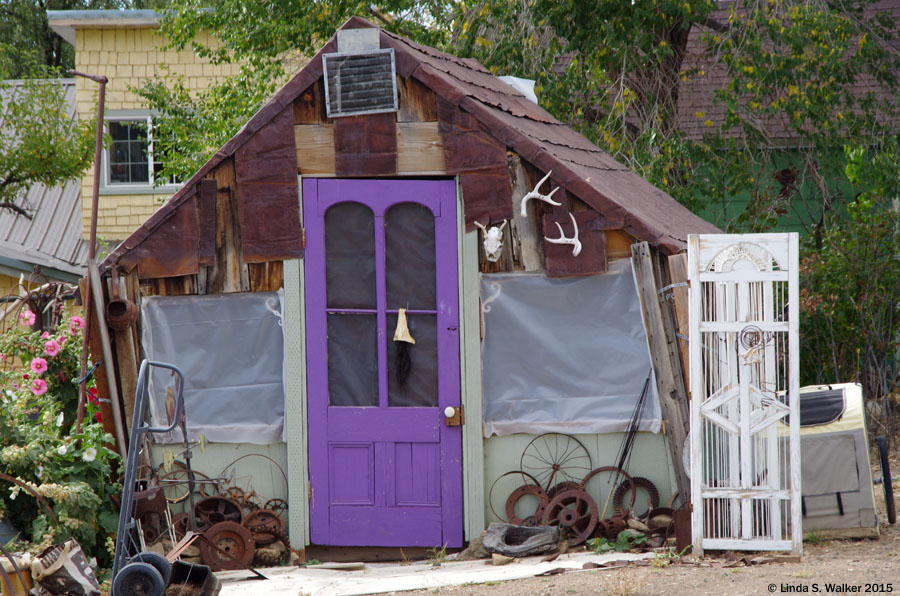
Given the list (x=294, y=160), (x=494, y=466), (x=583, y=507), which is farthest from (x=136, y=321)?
(x=583, y=507)

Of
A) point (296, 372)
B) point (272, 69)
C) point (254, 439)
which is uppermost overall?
point (272, 69)

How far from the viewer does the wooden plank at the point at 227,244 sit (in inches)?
257

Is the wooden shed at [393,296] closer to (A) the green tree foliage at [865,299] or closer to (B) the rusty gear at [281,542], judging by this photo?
(B) the rusty gear at [281,542]

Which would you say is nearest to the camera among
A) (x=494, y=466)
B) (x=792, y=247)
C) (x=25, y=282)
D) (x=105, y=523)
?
(x=792, y=247)

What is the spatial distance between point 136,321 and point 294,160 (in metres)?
1.56

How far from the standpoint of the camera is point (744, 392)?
18.3 feet

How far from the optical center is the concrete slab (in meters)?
5.53

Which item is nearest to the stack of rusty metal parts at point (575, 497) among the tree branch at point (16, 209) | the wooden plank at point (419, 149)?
the wooden plank at point (419, 149)

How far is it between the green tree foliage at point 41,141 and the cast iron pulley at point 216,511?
9.27 meters

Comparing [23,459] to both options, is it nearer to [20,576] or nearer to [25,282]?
[20,576]

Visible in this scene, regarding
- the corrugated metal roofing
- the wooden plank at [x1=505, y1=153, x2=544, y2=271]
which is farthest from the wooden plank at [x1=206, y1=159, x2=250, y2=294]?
the corrugated metal roofing

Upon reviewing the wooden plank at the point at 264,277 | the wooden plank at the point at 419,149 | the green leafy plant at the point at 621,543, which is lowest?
the green leafy plant at the point at 621,543

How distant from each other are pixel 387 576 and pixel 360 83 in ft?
10.4

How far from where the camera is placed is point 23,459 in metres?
5.85
